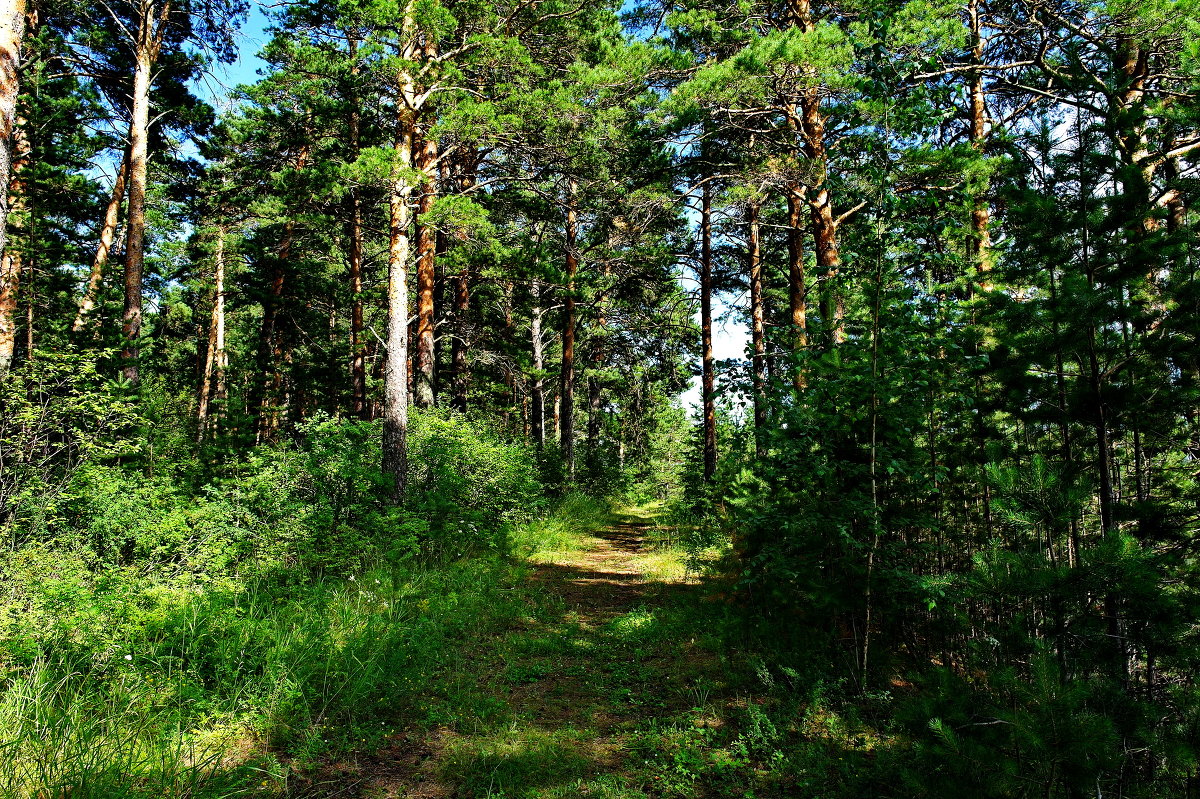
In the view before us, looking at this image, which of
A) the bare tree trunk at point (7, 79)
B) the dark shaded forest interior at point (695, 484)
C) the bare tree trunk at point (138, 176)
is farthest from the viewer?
the bare tree trunk at point (138, 176)

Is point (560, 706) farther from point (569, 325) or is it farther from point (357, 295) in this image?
point (357, 295)

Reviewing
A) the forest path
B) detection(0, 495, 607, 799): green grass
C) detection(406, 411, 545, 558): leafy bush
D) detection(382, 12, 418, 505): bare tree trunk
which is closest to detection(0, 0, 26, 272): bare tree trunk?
detection(0, 495, 607, 799): green grass

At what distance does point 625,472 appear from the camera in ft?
69.0

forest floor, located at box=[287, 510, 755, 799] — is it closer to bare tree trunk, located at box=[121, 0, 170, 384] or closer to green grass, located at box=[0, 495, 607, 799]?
green grass, located at box=[0, 495, 607, 799]

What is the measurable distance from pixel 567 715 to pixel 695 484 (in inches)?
399

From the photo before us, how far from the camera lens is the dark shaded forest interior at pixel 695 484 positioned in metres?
2.88

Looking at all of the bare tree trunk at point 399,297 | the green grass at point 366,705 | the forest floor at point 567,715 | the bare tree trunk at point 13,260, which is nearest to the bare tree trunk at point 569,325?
the bare tree trunk at point 399,297

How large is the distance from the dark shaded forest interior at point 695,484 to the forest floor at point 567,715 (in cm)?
4

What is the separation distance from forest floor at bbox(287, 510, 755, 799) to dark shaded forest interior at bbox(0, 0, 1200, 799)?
4cm

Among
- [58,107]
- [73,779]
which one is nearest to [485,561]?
[73,779]

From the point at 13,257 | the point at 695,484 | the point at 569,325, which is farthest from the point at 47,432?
the point at 695,484

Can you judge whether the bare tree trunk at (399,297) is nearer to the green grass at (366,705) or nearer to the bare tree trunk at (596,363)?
the green grass at (366,705)

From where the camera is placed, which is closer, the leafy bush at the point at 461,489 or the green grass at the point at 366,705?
the green grass at the point at 366,705

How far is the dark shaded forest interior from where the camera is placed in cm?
288
